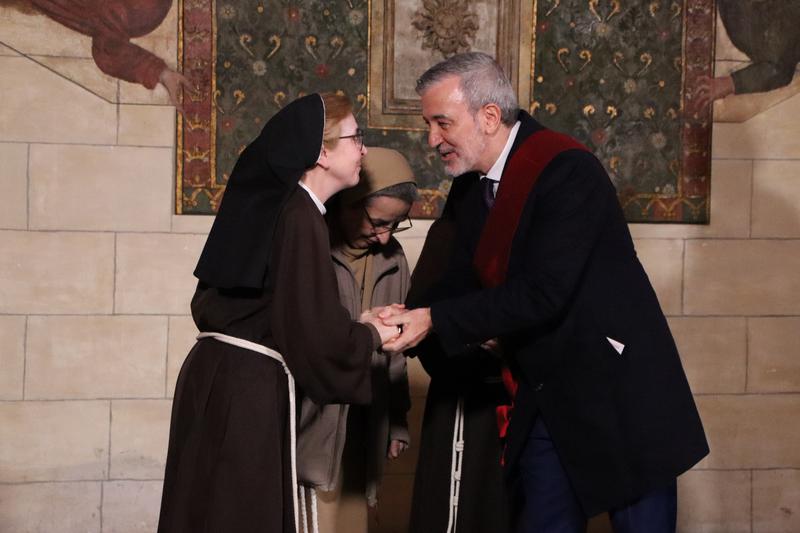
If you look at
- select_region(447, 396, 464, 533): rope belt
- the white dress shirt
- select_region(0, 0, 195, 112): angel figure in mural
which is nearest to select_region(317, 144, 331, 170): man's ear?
the white dress shirt

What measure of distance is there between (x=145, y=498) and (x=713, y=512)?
2908 millimetres

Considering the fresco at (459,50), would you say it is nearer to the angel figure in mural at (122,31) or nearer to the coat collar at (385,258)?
the angel figure in mural at (122,31)

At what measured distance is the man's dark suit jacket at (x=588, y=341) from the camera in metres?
2.94

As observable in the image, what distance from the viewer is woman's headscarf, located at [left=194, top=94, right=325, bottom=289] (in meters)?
2.81

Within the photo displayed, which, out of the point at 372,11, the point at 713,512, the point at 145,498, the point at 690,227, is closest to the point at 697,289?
the point at 690,227

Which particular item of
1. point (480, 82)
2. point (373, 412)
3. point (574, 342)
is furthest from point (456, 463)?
point (480, 82)

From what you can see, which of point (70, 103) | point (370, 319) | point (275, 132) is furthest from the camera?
point (70, 103)

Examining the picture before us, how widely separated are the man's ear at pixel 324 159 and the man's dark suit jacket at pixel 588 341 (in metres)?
0.56

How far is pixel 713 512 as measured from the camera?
5410 millimetres

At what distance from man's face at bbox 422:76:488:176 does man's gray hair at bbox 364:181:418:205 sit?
47cm

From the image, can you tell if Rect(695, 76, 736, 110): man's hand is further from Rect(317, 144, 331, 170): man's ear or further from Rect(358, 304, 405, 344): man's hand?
Rect(317, 144, 331, 170): man's ear

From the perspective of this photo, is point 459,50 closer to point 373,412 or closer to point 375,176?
point 375,176

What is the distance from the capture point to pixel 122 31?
16.3 ft

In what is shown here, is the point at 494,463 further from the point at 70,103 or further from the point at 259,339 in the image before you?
the point at 70,103
